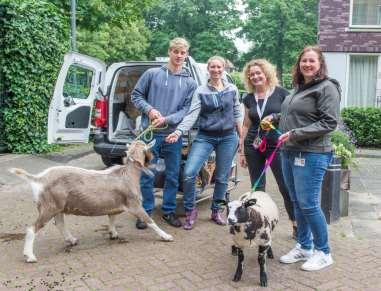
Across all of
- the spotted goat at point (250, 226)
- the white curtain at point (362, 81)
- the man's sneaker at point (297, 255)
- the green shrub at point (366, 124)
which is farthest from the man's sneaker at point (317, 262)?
the white curtain at point (362, 81)

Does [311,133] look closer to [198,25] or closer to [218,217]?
[218,217]

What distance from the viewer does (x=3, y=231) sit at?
19.7 ft

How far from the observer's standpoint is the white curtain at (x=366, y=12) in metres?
17.5

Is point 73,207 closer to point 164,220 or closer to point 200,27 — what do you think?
point 164,220

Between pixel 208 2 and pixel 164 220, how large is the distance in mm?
49354

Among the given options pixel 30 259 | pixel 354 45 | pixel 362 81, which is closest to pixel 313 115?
pixel 30 259

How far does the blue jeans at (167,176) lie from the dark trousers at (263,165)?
0.90 m

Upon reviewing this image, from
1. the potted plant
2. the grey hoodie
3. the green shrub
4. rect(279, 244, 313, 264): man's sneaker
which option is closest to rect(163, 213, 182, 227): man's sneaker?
the grey hoodie

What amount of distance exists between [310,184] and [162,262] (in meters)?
1.67

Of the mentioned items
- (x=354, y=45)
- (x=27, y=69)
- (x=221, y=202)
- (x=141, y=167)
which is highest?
(x=354, y=45)

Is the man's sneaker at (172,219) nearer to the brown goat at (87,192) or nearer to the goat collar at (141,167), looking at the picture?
the brown goat at (87,192)

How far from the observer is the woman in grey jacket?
4473 millimetres

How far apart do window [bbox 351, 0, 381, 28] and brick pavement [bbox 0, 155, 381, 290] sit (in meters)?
13.0

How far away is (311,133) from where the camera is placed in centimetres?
446
